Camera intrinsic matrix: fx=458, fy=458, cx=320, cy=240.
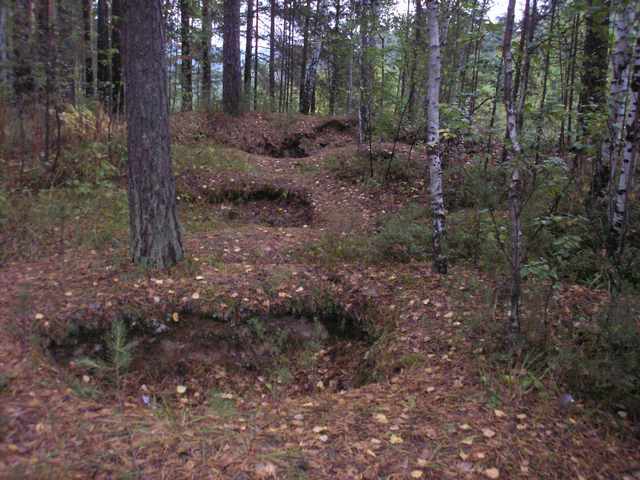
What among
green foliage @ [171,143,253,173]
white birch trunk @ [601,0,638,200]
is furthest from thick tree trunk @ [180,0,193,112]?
white birch trunk @ [601,0,638,200]

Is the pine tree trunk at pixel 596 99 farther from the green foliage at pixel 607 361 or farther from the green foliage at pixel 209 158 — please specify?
the green foliage at pixel 209 158

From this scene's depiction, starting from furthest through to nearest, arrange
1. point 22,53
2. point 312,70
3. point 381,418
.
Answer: point 312,70 → point 22,53 → point 381,418

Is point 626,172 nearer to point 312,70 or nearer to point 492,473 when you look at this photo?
point 492,473

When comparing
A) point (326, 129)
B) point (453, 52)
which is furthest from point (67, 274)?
point (453, 52)

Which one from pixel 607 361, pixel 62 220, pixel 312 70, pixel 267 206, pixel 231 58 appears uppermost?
pixel 312 70

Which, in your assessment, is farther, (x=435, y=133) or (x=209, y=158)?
(x=209, y=158)

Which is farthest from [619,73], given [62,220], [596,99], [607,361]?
[62,220]

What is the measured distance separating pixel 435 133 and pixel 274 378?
3.24m

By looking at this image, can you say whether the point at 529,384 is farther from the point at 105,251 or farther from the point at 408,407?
the point at 105,251

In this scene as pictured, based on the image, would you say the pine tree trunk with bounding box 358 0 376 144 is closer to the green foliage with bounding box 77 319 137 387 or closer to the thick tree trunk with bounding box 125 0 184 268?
the thick tree trunk with bounding box 125 0 184 268

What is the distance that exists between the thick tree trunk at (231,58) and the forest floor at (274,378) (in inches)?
236

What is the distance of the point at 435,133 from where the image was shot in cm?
525

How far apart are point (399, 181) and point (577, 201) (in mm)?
3704

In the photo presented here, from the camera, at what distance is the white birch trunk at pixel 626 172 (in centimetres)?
453
